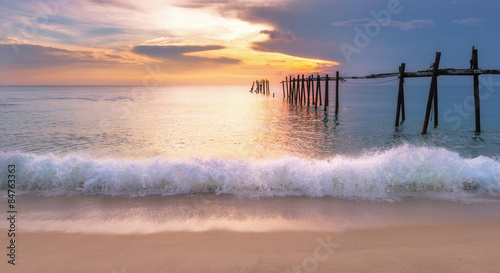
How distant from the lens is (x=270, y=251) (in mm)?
3965

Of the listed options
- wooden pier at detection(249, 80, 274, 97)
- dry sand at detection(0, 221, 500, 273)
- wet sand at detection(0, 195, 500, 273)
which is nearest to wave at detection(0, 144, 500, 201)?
wet sand at detection(0, 195, 500, 273)

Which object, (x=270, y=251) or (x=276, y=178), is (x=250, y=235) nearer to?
(x=270, y=251)

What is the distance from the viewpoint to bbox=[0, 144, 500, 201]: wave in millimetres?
6480

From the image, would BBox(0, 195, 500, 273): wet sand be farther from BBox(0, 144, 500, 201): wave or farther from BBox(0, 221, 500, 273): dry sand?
BBox(0, 144, 500, 201): wave

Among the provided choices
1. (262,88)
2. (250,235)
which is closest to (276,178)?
(250,235)

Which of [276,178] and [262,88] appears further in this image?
[262,88]

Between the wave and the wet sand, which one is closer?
the wet sand

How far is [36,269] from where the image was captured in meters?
3.64

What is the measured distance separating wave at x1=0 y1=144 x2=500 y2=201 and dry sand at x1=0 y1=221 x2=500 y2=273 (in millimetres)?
1790

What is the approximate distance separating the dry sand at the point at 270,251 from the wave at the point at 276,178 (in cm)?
179

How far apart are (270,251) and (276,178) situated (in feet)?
9.52

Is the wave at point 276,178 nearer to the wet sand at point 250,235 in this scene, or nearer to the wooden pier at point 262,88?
the wet sand at point 250,235

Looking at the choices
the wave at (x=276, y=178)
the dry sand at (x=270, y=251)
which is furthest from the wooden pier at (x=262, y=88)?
the dry sand at (x=270, y=251)

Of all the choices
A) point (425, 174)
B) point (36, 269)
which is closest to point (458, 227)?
point (425, 174)
